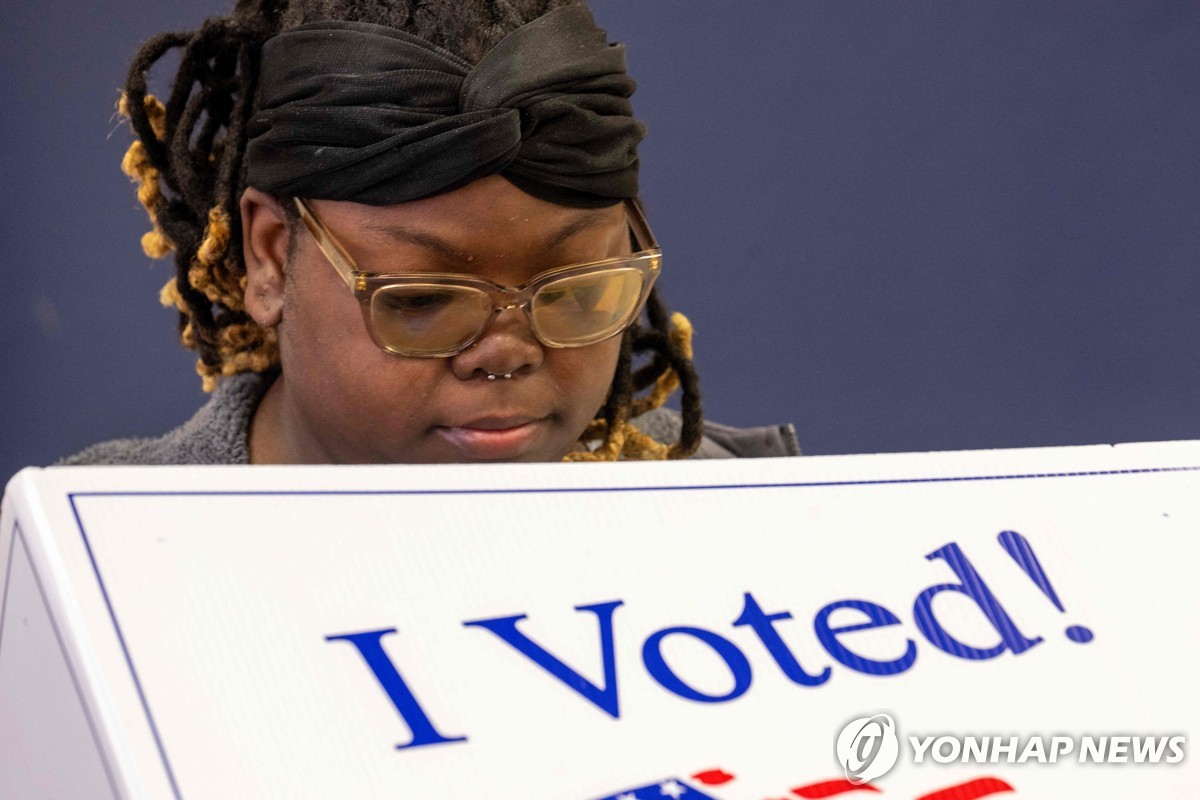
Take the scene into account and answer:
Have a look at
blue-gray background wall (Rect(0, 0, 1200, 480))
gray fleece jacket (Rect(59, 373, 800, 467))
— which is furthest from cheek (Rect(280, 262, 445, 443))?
blue-gray background wall (Rect(0, 0, 1200, 480))

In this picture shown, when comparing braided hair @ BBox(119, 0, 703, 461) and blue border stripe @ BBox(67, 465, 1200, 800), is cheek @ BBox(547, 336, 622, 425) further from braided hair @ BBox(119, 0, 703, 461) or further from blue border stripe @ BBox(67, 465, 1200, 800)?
blue border stripe @ BBox(67, 465, 1200, 800)

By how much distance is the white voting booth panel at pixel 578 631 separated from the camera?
501 mm

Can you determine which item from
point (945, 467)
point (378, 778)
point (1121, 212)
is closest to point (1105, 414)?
→ point (1121, 212)

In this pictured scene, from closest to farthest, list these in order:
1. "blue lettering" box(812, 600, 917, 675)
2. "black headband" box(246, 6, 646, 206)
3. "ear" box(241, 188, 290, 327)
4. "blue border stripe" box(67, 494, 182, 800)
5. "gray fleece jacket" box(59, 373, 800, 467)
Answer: "blue border stripe" box(67, 494, 182, 800)
"blue lettering" box(812, 600, 917, 675)
"black headband" box(246, 6, 646, 206)
"ear" box(241, 188, 290, 327)
"gray fleece jacket" box(59, 373, 800, 467)

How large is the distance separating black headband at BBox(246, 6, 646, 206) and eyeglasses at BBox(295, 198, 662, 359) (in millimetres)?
45

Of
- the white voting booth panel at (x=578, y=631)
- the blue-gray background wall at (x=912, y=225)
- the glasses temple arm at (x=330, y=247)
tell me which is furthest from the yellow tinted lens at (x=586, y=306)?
the blue-gray background wall at (x=912, y=225)

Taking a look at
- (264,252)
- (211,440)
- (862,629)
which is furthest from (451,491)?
(211,440)

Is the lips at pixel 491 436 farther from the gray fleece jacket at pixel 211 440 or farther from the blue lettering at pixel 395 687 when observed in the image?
the blue lettering at pixel 395 687

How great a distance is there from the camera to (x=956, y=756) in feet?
1.84

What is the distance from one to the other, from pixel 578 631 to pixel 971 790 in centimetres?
17

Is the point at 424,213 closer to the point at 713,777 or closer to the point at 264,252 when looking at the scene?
the point at 264,252

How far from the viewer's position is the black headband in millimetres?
827

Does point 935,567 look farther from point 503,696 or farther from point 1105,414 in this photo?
point 1105,414

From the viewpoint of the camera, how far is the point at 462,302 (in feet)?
2.78
